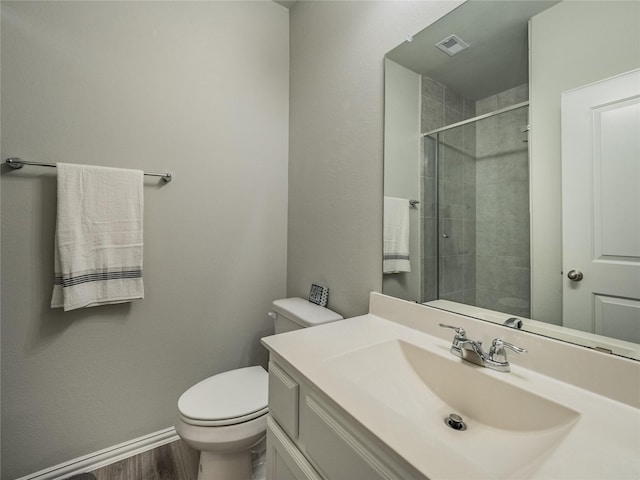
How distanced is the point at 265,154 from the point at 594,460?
1746 mm

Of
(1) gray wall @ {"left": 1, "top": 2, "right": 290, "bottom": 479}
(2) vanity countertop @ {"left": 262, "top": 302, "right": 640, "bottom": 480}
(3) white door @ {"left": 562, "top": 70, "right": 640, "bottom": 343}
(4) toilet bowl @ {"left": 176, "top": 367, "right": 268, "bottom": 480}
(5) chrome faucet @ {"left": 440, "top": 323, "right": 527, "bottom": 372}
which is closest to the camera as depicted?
(2) vanity countertop @ {"left": 262, "top": 302, "right": 640, "bottom": 480}

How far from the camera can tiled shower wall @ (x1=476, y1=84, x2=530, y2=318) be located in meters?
0.78

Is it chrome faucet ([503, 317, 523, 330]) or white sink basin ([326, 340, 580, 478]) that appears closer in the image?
white sink basin ([326, 340, 580, 478])

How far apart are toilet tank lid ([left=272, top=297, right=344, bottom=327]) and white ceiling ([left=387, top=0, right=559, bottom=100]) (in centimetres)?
102

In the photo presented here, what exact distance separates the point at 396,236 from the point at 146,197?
4.04 feet

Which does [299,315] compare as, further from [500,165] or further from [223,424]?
[500,165]

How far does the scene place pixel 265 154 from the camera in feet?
5.68

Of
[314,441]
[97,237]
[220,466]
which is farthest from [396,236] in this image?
[97,237]

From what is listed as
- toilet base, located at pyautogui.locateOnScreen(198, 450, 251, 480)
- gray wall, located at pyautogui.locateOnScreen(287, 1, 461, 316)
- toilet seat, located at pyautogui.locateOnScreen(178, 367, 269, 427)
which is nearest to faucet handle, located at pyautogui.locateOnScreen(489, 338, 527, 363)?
gray wall, located at pyautogui.locateOnScreen(287, 1, 461, 316)

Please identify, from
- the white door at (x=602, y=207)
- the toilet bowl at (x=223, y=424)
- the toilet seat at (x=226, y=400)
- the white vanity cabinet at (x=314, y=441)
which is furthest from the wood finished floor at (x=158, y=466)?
the white door at (x=602, y=207)

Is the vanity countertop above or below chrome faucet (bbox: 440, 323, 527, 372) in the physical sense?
below

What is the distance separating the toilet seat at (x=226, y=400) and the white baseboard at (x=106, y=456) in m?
0.49

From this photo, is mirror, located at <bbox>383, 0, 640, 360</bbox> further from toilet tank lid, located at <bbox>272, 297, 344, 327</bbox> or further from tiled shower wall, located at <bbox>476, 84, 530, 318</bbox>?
toilet tank lid, located at <bbox>272, 297, 344, 327</bbox>

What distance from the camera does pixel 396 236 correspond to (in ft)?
3.74
